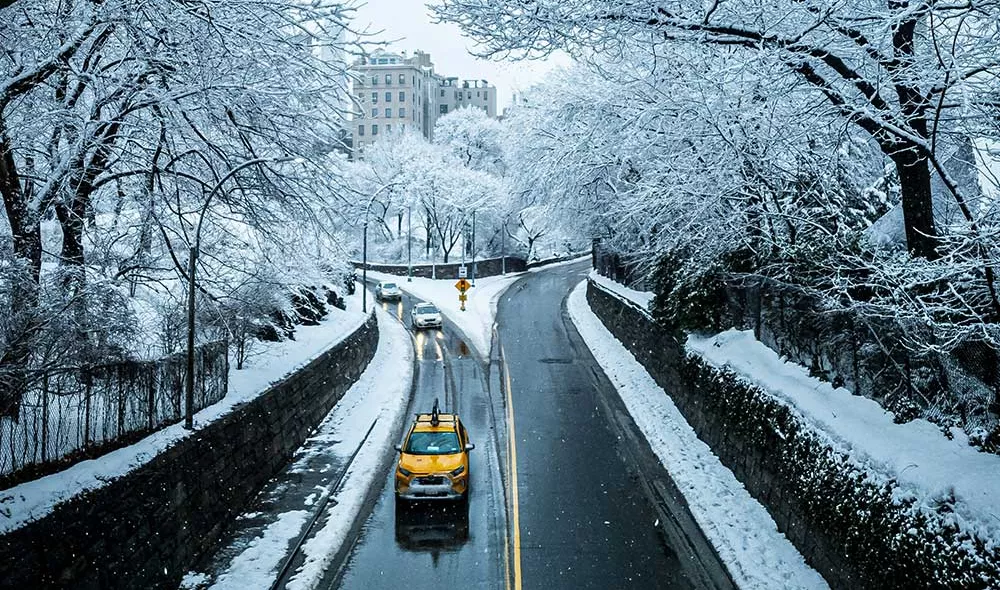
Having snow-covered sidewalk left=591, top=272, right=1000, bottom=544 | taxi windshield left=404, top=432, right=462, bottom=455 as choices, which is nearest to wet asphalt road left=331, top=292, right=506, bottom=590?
taxi windshield left=404, top=432, right=462, bottom=455

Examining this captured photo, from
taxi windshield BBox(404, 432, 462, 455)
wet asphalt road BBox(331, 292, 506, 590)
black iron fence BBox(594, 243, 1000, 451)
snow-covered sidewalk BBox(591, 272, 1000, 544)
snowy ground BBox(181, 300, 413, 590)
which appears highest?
black iron fence BBox(594, 243, 1000, 451)

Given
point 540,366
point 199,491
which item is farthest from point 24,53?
point 540,366

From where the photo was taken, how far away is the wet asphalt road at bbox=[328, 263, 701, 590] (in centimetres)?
1252

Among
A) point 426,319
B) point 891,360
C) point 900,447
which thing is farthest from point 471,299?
point 900,447

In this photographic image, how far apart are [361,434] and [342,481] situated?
412 cm

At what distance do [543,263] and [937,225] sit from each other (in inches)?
2582

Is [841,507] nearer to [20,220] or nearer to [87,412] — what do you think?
[87,412]

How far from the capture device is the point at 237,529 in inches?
552

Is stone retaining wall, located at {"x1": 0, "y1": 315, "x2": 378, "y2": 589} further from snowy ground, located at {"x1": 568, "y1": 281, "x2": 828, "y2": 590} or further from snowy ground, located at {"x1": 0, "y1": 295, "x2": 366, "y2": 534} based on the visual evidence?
snowy ground, located at {"x1": 568, "y1": 281, "x2": 828, "y2": 590}

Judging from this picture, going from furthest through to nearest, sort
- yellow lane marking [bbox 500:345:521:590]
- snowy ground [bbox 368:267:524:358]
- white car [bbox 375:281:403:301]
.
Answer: white car [bbox 375:281:403:301]
snowy ground [bbox 368:267:524:358]
yellow lane marking [bbox 500:345:521:590]

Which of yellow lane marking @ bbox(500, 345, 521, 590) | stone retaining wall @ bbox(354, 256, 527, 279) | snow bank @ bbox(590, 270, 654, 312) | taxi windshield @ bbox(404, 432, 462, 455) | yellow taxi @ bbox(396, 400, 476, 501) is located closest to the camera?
yellow lane marking @ bbox(500, 345, 521, 590)

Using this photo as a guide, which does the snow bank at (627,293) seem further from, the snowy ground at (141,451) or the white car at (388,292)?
the white car at (388,292)

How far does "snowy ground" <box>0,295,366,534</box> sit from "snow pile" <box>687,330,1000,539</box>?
10.8 meters

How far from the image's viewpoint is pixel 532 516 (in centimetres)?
1512
